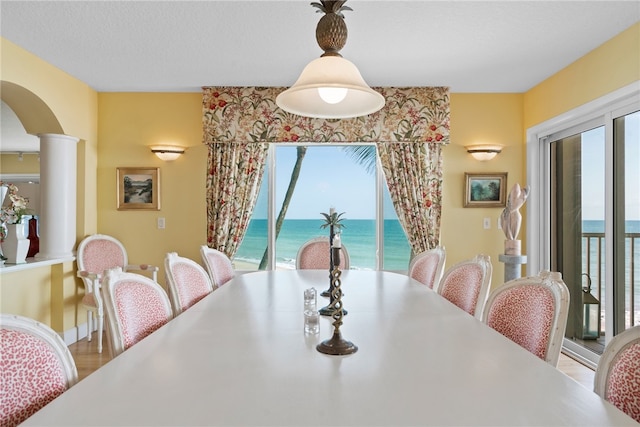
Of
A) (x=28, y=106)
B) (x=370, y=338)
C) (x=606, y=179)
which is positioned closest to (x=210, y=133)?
(x=28, y=106)

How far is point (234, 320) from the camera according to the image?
5.42 feet

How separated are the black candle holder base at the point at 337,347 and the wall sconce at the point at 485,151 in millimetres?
3294

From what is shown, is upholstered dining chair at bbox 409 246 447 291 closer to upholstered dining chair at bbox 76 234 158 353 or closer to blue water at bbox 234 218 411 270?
blue water at bbox 234 218 411 270

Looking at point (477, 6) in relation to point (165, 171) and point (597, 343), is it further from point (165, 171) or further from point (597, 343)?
point (165, 171)

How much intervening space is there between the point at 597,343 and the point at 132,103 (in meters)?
4.80

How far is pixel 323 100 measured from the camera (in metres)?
1.89

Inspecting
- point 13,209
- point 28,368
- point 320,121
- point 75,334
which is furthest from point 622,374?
point 75,334

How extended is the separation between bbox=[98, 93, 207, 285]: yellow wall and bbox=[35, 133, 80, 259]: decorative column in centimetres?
51

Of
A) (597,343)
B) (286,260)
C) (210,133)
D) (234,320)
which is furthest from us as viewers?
(286,260)

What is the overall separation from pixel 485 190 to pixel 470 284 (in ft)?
7.60

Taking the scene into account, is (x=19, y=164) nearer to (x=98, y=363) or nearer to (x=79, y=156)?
(x=79, y=156)

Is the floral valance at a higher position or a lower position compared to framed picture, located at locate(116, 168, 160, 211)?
higher

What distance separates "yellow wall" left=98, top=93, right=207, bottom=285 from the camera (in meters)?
4.16

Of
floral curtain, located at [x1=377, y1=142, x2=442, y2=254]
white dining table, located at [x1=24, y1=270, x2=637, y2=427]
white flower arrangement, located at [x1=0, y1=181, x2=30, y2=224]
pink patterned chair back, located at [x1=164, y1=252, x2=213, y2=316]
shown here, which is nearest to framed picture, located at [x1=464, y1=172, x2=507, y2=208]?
floral curtain, located at [x1=377, y1=142, x2=442, y2=254]
